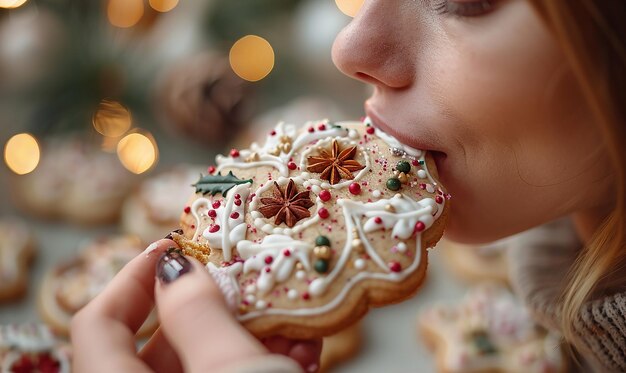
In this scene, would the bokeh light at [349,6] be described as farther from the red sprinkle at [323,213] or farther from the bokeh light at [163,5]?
the red sprinkle at [323,213]

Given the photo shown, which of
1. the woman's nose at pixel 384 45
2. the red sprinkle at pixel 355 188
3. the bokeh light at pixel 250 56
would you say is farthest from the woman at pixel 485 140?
the bokeh light at pixel 250 56

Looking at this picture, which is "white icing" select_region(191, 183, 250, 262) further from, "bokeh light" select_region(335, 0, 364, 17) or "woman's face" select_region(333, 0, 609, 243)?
"bokeh light" select_region(335, 0, 364, 17)

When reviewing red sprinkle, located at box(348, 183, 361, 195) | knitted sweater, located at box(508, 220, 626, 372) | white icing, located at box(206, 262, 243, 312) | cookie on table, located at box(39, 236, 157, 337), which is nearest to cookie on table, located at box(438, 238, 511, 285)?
knitted sweater, located at box(508, 220, 626, 372)

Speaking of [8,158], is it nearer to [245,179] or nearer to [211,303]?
[245,179]

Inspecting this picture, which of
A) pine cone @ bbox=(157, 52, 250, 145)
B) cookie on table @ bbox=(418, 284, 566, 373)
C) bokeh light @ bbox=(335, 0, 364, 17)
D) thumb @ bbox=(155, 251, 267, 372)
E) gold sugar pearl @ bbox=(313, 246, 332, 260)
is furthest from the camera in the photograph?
pine cone @ bbox=(157, 52, 250, 145)

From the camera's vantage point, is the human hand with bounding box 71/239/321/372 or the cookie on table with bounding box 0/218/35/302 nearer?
the human hand with bounding box 71/239/321/372

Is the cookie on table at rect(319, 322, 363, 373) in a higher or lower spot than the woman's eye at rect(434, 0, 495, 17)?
lower
